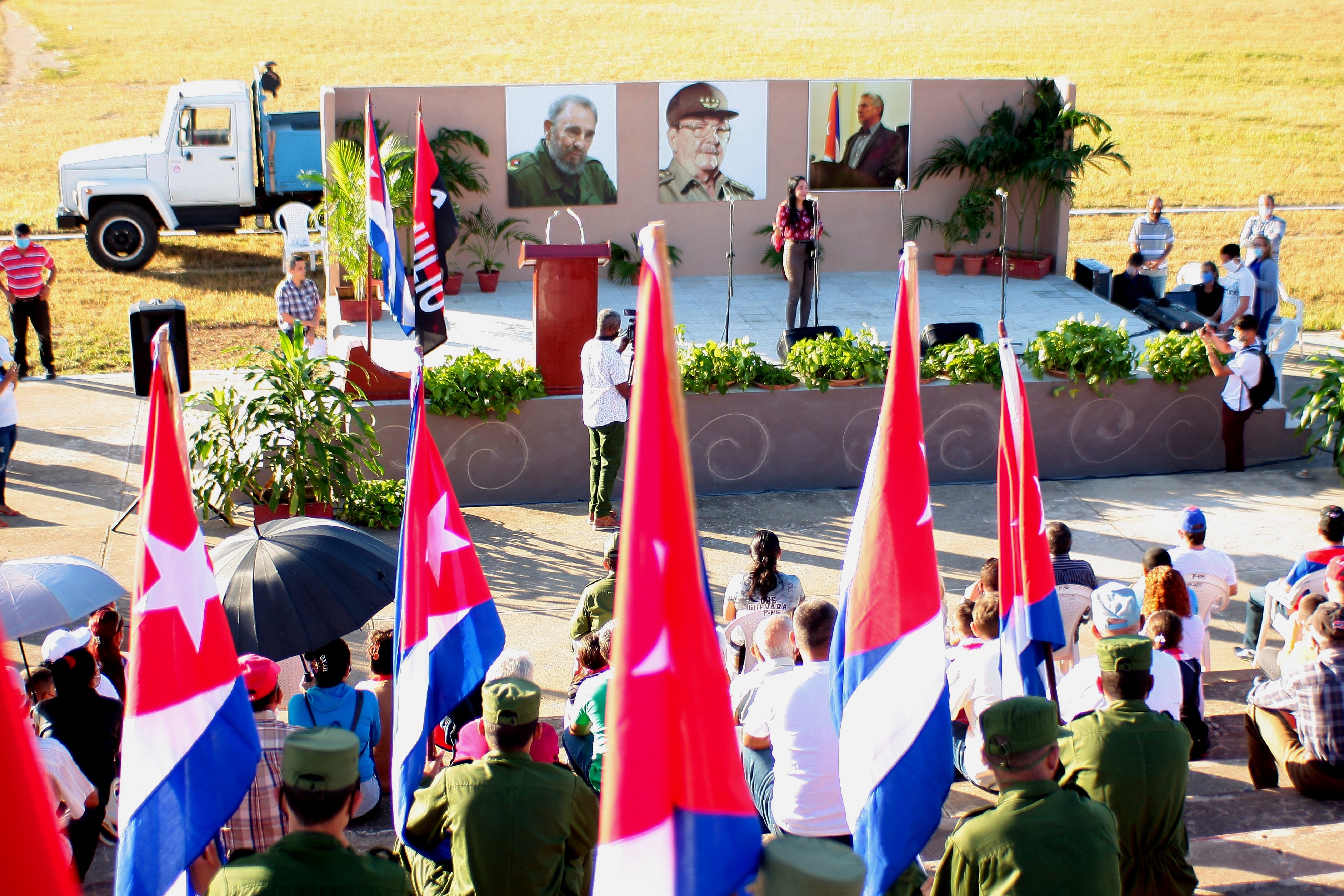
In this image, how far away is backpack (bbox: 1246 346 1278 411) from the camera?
11477mm

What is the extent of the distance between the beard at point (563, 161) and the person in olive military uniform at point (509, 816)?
45.0 feet

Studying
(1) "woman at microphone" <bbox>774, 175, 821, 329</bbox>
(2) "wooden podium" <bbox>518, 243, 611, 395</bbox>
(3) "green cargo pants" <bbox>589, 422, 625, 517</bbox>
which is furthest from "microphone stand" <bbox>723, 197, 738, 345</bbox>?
(3) "green cargo pants" <bbox>589, 422, 625, 517</bbox>

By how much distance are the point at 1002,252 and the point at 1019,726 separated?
12999 mm

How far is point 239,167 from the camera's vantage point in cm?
1956

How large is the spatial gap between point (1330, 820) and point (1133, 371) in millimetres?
6539

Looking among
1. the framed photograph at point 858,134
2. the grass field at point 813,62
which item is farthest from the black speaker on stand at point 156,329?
the grass field at point 813,62

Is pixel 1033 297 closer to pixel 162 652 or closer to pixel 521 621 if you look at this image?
pixel 521 621

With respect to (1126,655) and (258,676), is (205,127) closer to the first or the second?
(258,676)

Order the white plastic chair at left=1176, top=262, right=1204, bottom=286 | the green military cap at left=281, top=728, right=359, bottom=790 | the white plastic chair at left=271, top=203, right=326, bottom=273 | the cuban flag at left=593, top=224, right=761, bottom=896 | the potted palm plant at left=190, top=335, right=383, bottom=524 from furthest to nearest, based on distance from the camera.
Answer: the white plastic chair at left=1176, top=262, right=1204, bottom=286 → the white plastic chair at left=271, top=203, right=326, bottom=273 → the potted palm plant at left=190, top=335, right=383, bottom=524 → the green military cap at left=281, top=728, right=359, bottom=790 → the cuban flag at left=593, top=224, right=761, bottom=896

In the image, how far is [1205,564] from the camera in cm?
771

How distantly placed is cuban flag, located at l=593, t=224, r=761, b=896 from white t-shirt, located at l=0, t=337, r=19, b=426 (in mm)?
8647

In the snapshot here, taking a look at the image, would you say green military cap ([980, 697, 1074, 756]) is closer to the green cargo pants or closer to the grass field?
the green cargo pants

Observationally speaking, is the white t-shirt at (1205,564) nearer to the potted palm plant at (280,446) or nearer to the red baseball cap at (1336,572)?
the red baseball cap at (1336,572)

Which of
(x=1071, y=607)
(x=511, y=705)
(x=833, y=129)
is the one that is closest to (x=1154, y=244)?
(x=833, y=129)
